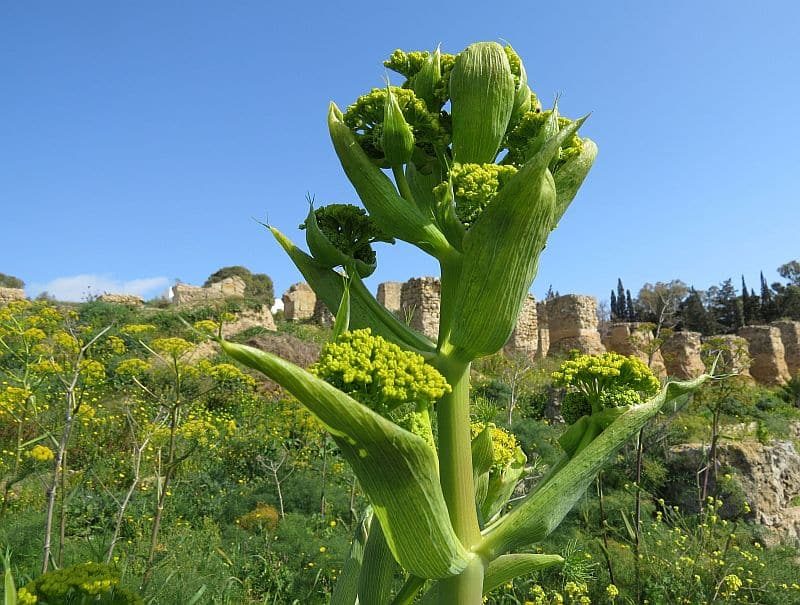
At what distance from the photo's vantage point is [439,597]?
145cm

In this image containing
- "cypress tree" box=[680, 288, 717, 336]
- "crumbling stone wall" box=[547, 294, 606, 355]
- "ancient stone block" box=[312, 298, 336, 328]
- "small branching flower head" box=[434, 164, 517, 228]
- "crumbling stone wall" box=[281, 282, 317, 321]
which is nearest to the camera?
"small branching flower head" box=[434, 164, 517, 228]

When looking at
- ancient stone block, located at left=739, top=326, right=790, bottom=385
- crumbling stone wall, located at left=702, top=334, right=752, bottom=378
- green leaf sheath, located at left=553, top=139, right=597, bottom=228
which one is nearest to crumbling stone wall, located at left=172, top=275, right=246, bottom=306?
crumbling stone wall, located at left=702, top=334, right=752, bottom=378

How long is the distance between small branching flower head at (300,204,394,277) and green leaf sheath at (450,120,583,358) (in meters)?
0.50

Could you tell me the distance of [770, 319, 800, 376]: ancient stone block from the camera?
27.0 meters

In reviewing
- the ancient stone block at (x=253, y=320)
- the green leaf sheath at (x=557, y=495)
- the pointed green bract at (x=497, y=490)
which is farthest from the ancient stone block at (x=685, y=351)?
the green leaf sheath at (x=557, y=495)

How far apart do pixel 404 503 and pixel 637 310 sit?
58200 mm

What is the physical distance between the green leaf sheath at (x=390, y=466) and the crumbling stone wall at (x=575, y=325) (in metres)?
23.0

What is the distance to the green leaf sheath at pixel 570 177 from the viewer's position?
5.35 ft

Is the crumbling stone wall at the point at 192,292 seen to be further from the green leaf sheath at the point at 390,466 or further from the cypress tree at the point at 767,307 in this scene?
the cypress tree at the point at 767,307

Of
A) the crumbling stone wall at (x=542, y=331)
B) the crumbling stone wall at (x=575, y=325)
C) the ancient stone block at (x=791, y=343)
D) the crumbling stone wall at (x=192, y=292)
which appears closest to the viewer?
the crumbling stone wall at (x=575, y=325)

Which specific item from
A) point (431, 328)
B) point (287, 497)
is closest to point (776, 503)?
point (287, 497)

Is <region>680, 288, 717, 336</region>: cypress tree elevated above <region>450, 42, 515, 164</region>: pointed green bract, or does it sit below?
above

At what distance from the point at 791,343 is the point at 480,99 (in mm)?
33239

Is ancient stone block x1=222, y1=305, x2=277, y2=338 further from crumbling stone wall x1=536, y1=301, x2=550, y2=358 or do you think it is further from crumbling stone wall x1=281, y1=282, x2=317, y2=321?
crumbling stone wall x1=536, y1=301, x2=550, y2=358
